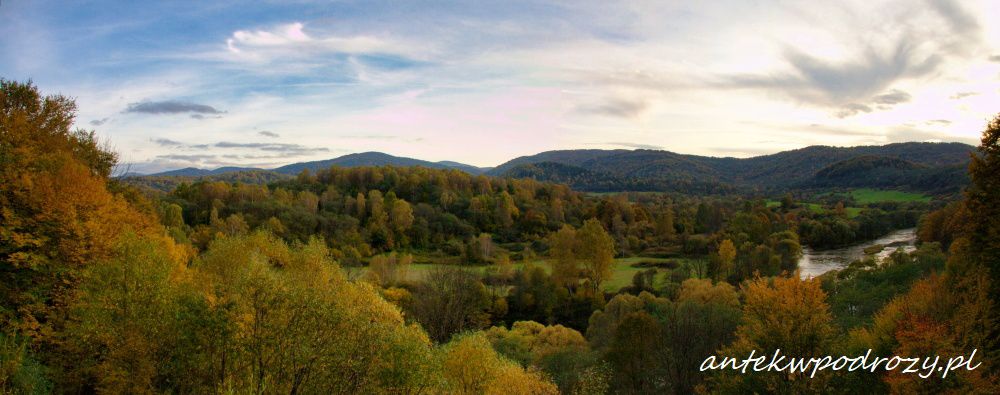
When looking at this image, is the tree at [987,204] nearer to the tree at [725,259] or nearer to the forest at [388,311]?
the forest at [388,311]

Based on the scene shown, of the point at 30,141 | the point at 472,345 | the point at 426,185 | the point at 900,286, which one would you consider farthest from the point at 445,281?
the point at 426,185

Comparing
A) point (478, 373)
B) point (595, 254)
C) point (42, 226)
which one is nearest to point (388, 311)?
point (478, 373)

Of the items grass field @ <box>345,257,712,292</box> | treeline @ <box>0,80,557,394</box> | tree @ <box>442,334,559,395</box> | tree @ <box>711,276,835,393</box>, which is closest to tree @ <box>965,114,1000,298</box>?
tree @ <box>711,276,835,393</box>

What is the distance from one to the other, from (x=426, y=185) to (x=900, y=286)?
106 metres

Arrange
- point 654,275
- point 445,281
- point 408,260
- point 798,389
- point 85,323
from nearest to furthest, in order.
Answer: point 85,323 < point 798,389 < point 445,281 < point 654,275 < point 408,260

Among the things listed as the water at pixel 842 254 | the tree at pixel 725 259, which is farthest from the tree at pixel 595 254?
the water at pixel 842 254

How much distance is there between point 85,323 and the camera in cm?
1803

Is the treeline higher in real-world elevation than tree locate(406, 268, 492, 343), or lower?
higher

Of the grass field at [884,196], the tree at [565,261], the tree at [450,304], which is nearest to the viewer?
→ the tree at [450,304]

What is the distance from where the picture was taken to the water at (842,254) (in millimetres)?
70125

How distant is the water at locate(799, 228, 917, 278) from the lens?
70.1 m

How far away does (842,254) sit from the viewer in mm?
81188

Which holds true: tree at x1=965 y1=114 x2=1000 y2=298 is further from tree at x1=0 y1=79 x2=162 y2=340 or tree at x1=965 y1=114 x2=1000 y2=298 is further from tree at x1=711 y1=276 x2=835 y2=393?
tree at x1=0 y1=79 x2=162 y2=340

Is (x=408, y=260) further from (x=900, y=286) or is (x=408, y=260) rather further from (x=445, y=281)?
(x=900, y=286)
